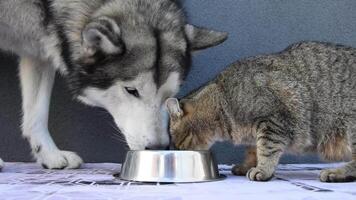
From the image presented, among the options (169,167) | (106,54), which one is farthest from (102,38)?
(169,167)

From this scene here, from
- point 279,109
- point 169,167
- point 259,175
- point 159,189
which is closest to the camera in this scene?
point 159,189

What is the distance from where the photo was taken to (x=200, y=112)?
2830 millimetres

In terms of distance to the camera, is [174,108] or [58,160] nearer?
[174,108]

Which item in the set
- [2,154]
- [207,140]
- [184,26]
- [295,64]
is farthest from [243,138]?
[2,154]

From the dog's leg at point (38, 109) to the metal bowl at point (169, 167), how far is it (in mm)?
953

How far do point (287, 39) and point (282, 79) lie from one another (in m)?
1.17

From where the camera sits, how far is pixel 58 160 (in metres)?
3.28

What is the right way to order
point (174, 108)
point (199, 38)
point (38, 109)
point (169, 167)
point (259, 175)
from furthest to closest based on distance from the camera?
1. point (38, 109)
2. point (199, 38)
3. point (174, 108)
4. point (259, 175)
5. point (169, 167)

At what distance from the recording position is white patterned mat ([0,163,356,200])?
201cm

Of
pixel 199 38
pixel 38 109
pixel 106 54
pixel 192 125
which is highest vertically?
pixel 199 38

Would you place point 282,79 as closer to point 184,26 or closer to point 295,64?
point 295,64

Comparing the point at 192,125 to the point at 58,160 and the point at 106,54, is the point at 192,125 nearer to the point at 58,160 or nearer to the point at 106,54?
the point at 106,54

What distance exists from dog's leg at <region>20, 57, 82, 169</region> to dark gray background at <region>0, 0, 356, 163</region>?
302mm

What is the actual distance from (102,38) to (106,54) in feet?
0.39
